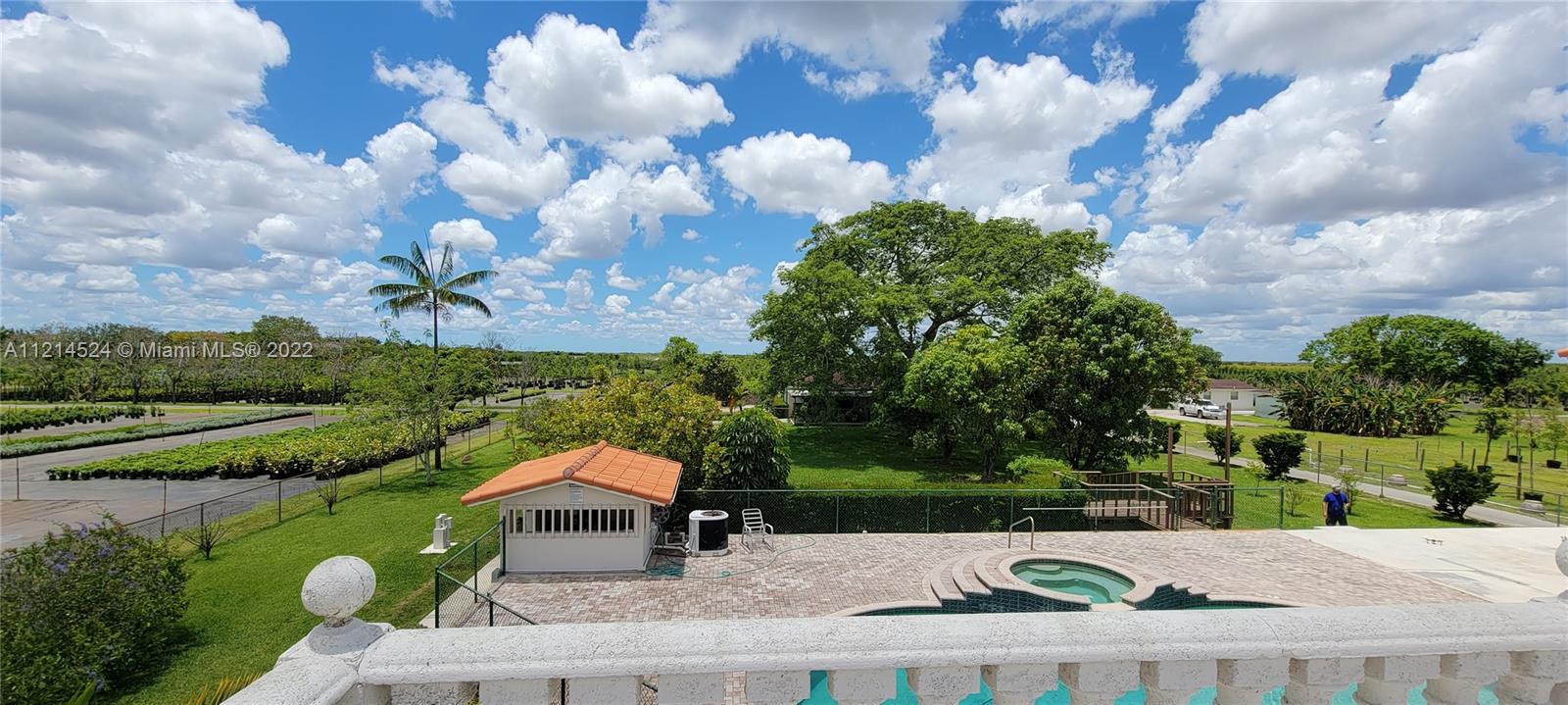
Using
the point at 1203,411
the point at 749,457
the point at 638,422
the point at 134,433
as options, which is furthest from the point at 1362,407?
the point at 134,433

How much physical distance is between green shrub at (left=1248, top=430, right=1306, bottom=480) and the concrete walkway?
1.08 metres

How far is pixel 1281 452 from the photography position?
25672 mm

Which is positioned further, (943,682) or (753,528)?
(753,528)

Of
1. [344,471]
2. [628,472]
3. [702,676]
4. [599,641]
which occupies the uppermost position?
[599,641]

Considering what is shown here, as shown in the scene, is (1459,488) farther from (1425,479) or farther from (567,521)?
(567,521)

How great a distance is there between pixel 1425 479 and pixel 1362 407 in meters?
20.5

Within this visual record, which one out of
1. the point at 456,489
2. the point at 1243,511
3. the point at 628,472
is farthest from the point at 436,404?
the point at 1243,511

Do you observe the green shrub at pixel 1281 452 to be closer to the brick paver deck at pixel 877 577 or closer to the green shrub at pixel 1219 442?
the green shrub at pixel 1219 442

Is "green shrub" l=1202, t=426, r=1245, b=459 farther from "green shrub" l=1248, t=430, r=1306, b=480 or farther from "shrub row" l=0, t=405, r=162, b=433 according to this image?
"shrub row" l=0, t=405, r=162, b=433

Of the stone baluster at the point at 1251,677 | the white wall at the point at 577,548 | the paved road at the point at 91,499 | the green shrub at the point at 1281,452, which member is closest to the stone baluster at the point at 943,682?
the stone baluster at the point at 1251,677

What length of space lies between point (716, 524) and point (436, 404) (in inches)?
645

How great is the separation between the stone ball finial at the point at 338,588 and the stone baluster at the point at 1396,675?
3.81m

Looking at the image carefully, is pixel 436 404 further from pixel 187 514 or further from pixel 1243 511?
pixel 1243 511

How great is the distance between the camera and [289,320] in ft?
255
